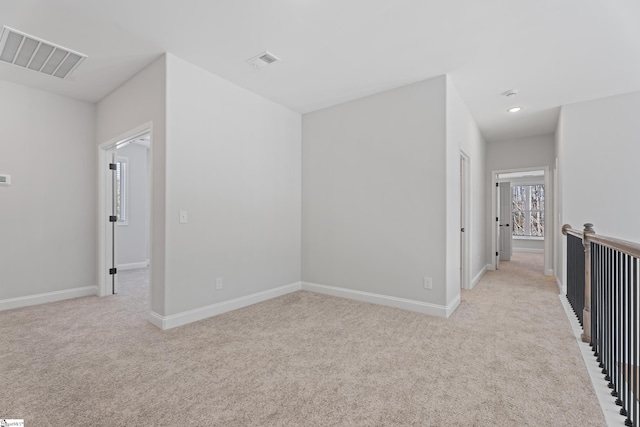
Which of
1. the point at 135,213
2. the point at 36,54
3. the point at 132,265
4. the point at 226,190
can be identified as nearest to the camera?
the point at 36,54

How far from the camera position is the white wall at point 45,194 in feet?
11.9

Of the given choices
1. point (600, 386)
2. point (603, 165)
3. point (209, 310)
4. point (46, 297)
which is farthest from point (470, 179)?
point (46, 297)

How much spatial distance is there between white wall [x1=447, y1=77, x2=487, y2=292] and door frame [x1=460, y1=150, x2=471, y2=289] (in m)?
0.07

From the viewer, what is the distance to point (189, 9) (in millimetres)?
2314

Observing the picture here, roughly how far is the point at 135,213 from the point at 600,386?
7.10 m

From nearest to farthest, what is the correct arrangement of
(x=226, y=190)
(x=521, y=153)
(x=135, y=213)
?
(x=226, y=190) → (x=521, y=153) → (x=135, y=213)

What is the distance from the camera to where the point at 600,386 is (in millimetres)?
1946

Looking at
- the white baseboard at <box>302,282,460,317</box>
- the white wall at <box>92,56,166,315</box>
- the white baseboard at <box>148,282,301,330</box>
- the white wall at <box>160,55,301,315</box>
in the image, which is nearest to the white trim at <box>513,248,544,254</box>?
the white baseboard at <box>302,282,460,317</box>

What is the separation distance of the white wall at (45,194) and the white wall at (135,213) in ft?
6.19

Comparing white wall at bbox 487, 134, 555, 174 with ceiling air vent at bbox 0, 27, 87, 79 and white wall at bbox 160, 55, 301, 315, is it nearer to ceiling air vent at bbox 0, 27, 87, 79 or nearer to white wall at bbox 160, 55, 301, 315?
white wall at bbox 160, 55, 301, 315

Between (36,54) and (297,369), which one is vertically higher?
(36,54)

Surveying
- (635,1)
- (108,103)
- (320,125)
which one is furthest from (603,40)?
(108,103)

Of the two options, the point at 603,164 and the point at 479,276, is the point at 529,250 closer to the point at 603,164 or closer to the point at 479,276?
the point at 479,276

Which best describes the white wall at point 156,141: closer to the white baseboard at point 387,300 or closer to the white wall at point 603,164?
the white baseboard at point 387,300
